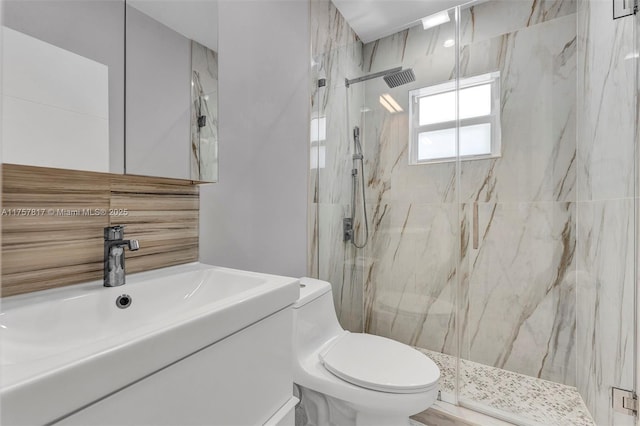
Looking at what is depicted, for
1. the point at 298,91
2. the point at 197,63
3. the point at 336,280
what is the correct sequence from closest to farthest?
the point at 197,63 → the point at 298,91 → the point at 336,280

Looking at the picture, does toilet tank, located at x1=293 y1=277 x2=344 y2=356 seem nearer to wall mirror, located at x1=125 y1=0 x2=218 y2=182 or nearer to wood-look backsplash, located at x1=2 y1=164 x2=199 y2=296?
wood-look backsplash, located at x1=2 y1=164 x2=199 y2=296

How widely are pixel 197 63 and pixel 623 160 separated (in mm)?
1625

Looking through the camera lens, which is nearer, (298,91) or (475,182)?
(298,91)

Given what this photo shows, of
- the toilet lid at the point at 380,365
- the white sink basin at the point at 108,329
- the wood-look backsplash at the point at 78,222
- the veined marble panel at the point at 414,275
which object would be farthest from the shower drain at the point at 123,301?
the veined marble panel at the point at 414,275

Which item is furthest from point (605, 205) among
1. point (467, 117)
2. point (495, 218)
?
point (467, 117)

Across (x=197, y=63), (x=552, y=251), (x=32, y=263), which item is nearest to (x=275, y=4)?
(x=197, y=63)

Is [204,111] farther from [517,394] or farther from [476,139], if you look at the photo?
[517,394]

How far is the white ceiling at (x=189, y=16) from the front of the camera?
3.02 feet

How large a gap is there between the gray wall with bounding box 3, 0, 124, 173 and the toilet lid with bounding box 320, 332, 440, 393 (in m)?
1.04

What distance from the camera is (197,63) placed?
1.04 meters

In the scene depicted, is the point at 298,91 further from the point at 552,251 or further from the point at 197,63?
the point at 552,251

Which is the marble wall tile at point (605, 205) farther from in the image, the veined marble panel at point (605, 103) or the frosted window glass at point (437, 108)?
the frosted window glass at point (437, 108)

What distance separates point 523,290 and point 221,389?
1.92m

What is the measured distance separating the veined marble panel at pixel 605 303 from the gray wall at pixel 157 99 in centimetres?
160
